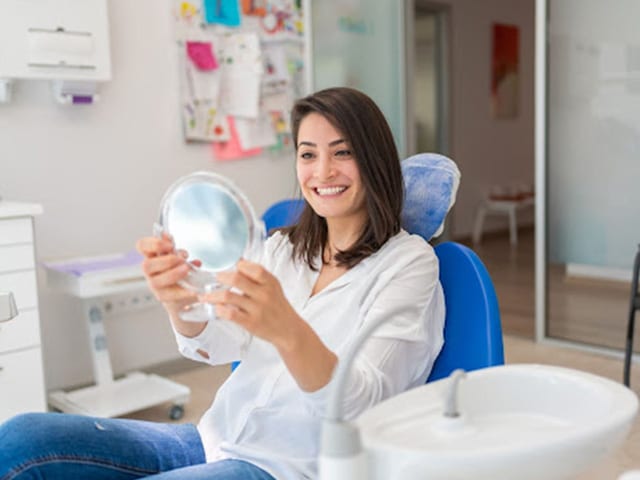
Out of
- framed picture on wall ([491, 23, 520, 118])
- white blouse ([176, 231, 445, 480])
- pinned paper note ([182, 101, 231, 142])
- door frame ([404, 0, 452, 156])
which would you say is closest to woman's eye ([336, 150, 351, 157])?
white blouse ([176, 231, 445, 480])

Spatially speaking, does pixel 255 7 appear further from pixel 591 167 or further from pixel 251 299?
pixel 251 299

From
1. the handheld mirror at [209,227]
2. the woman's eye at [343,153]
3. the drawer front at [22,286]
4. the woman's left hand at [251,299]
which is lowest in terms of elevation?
the drawer front at [22,286]

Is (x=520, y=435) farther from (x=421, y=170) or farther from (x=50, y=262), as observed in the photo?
(x=50, y=262)

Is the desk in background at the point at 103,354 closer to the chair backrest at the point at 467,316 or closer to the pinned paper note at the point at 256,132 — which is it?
the pinned paper note at the point at 256,132

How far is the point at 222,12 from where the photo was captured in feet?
10.9

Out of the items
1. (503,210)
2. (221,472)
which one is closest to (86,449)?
(221,472)

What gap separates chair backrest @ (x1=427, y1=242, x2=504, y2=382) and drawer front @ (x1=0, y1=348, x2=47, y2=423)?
4.80ft

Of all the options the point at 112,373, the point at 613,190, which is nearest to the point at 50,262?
the point at 112,373

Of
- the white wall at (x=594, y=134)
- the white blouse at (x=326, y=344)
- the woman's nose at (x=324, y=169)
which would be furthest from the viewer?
the white wall at (x=594, y=134)

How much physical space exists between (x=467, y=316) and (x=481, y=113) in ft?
19.3

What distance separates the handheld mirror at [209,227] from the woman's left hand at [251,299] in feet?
0.13

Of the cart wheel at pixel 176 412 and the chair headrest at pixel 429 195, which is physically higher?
the chair headrest at pixel 429 195

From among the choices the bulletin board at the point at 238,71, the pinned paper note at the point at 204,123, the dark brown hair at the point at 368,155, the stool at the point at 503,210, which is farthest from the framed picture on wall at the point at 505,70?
the dark brown hair at the point at 368,155

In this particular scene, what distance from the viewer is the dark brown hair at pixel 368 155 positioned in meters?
1.19
